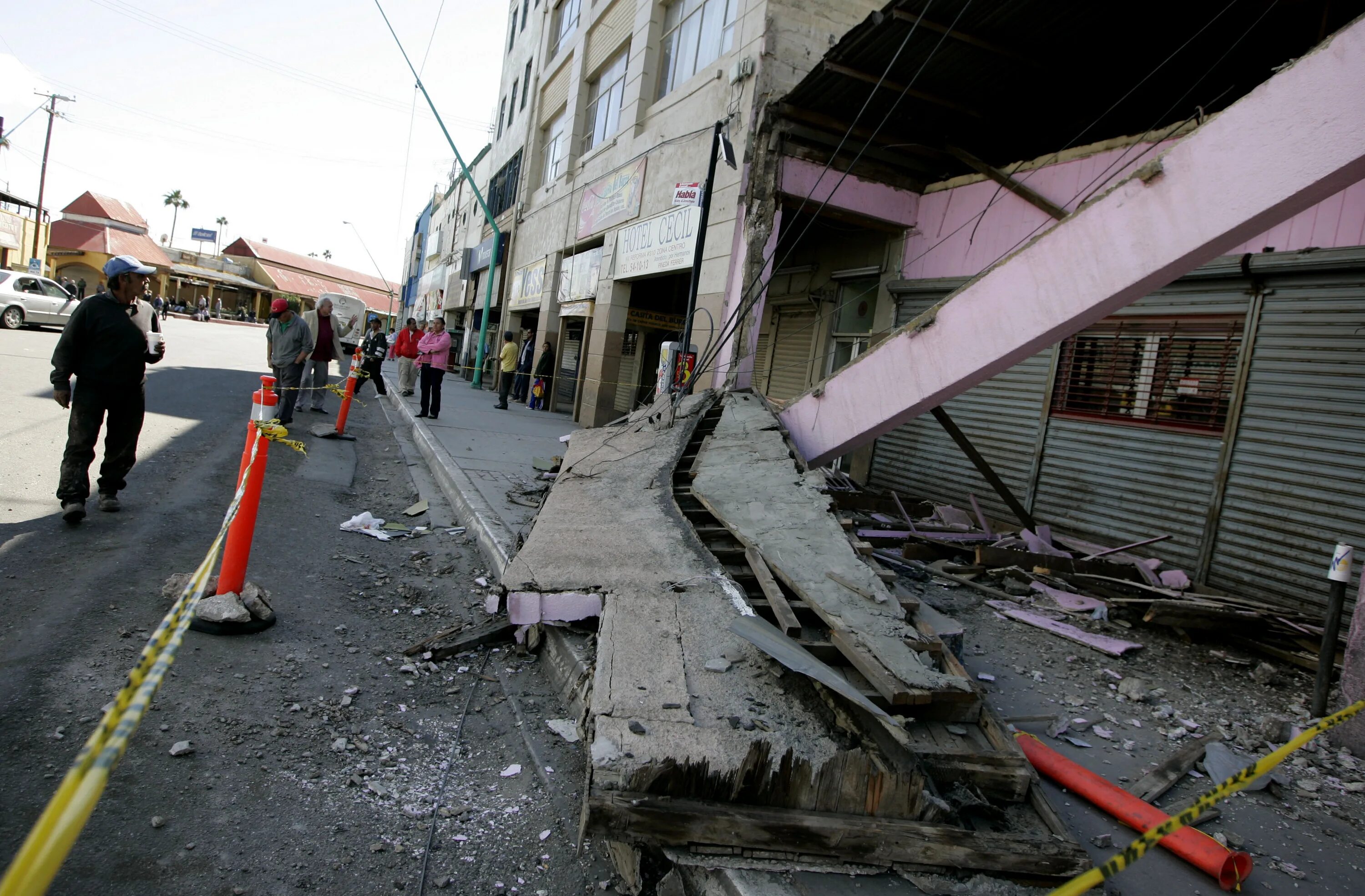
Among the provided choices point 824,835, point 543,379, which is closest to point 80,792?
point 824,835

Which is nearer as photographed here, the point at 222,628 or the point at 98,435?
the point at 222,628

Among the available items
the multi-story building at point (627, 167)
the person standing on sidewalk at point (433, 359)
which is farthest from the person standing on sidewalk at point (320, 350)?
the multi-story building at point (627, 167)

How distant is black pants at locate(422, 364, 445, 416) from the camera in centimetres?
1232

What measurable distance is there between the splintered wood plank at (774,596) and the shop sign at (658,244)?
818cm

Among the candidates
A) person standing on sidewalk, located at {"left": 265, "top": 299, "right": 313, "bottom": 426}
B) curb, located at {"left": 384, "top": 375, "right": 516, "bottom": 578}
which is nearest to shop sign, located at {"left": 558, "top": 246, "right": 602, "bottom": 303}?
curb, located at {"left": 384, "top": 375, "right": 516, "bottom": 578}

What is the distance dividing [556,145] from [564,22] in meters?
3.66

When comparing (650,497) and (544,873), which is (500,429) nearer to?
(650,497)

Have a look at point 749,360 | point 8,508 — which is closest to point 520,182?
point 749,360

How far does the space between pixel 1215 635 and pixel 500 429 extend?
1006 cm

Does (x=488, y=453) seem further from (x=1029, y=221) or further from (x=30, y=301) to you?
(x=30, y=301)

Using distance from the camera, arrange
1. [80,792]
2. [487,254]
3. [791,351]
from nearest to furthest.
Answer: [80,792]
[791,351]
[487,254]

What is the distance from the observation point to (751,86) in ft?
34.0

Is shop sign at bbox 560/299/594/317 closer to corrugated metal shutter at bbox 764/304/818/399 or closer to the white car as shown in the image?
corrugated metal shutter at bbox 764/304/818/399

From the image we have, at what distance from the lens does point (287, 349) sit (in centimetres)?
987
